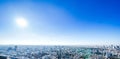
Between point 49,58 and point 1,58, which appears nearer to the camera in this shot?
point 1,58

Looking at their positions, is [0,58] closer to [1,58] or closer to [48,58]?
[1,58]

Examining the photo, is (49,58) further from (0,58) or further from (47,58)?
→ (0,58)

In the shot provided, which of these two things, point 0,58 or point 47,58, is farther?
point 47,58

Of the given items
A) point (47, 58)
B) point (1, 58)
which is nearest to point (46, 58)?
point (47, 58)

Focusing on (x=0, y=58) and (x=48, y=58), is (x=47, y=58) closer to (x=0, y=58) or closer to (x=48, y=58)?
(x=48, y=58)

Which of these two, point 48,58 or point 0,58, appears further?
point 48,58

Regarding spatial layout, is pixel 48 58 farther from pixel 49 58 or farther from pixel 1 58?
pixel 1 58

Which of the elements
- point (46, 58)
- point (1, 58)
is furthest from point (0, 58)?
point (46, 58)
